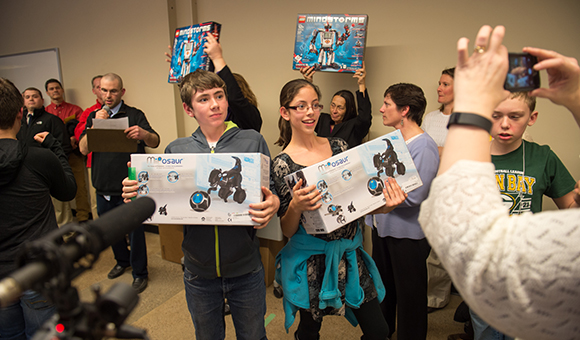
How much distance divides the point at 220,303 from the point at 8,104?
126cm

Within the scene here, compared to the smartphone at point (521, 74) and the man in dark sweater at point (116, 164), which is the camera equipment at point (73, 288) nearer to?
the smartphone at point (521, 74)

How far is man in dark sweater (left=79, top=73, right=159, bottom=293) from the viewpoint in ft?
8.43

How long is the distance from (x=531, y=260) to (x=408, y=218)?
125 cm

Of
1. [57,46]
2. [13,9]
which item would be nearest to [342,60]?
[57,46]

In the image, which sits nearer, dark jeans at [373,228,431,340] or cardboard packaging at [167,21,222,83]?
dark jeans at [373,228,431,340]

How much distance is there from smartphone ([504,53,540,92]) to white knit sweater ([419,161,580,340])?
19 cm

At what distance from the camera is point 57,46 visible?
4.52m

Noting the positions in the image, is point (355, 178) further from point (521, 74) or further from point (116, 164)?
point (116, 164)

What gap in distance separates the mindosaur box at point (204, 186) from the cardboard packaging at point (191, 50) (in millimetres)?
1091

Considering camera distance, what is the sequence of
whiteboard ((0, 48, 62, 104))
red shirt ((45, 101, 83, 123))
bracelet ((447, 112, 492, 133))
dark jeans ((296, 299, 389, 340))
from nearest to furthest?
1. bracelet ((447, 112, 492, 133))
2. dark jeans ((296, 299, 389, 340))
3. red shirt ((45, 101, 83, 123))
4. whiteboard ((0, 48, 62, 104))

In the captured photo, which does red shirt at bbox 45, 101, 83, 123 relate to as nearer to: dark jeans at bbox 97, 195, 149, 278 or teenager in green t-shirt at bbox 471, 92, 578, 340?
dark jeans at bbox 97, 195, 149, 278

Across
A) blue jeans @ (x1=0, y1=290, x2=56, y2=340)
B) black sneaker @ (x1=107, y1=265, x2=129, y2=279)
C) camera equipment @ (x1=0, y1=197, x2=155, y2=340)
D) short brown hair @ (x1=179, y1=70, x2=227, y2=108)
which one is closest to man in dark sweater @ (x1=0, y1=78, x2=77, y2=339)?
blue jeans @ (x1=0, y1=290, x2=56, y2=340)

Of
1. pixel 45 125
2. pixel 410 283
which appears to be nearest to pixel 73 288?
pixel 410 283

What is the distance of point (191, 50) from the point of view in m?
2.23
